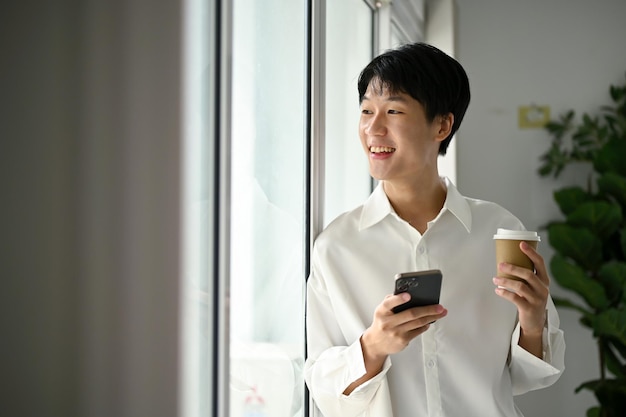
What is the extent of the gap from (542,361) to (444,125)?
57 cm

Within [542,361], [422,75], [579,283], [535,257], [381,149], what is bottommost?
[579,283]

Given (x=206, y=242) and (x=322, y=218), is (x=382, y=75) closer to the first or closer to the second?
(x=322, y=218)

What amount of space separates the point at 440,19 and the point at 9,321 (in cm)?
322

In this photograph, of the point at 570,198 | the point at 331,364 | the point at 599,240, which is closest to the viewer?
the point at 331,364

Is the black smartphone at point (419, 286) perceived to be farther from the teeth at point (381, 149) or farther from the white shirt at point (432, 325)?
the teeth at point (381, 149)

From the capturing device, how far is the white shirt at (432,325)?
1316 mm

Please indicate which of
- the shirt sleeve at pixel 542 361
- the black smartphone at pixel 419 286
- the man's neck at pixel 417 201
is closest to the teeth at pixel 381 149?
the man's neck at pixel 417 201

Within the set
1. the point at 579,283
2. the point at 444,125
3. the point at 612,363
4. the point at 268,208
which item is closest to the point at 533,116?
the point at 579,283

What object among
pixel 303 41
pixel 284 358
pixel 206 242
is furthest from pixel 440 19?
pixel 206 242

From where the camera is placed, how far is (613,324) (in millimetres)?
2941

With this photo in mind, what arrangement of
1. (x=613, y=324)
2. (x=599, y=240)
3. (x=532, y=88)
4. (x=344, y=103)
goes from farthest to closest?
(x=532, y=88)
(x=599, y=240)
(x=613, y=324)
(x=344, y=103)

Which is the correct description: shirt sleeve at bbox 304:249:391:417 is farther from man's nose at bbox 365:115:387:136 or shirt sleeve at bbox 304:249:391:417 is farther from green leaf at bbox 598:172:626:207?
green leaf at bbox 598:172:626:207

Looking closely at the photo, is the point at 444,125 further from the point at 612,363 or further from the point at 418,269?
the point at 612,363

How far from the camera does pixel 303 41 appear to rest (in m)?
1.63
